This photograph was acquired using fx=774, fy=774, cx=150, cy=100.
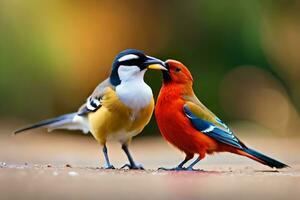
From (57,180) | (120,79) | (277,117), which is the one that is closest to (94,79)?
(277,117)

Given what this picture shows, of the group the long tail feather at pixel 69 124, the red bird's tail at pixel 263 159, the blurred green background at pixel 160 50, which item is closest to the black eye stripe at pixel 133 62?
the long tail feather at pixel 69 124

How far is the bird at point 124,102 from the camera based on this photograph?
452 centimetres

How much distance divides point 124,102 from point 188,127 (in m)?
0.40

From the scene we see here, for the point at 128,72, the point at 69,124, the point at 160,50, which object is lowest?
the point at 160,50

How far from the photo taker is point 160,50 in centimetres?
1364

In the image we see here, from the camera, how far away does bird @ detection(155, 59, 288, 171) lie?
444 cm

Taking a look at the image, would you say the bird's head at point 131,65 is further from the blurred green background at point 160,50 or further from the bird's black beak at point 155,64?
the blurred green background at point 160,50

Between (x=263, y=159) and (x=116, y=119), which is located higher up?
(x=116, y=119)

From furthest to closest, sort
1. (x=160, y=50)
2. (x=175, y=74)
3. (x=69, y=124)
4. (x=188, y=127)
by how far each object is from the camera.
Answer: (x=160, y=50) < (x=69, y=124) < (x=175, y=74) < (x=188, y=127)

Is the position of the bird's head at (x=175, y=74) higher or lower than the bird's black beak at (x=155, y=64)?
lower

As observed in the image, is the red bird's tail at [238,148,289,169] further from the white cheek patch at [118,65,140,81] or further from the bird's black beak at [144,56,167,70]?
the white cheek patch at [118,65,140,81]

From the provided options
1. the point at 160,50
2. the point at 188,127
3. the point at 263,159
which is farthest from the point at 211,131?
the point at 160,50

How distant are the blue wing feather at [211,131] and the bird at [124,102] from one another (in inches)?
10.2

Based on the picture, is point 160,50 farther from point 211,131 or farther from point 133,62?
point 211,131
